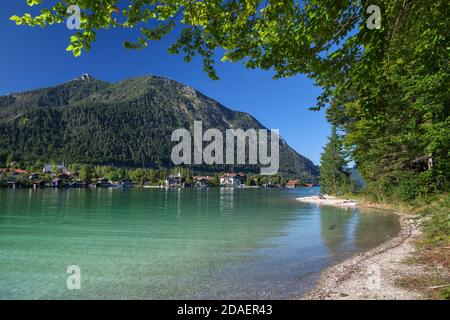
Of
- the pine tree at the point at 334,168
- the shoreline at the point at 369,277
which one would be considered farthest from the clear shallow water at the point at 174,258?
the pine tree at the point at 334,168

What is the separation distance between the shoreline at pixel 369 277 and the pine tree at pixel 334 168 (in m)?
64.2

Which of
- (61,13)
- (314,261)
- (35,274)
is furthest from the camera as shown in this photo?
(314,261)

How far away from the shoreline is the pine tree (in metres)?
64.2

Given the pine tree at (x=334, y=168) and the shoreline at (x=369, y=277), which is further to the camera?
the pine tree at (x=334, y=168)

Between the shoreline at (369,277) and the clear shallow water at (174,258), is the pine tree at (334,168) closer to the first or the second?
the clear shallow water at (174,258)

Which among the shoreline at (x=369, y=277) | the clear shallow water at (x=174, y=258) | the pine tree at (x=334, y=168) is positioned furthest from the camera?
the pine tree at (x=334, y=168)

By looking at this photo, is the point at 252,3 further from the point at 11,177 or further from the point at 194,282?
the point at 11,177

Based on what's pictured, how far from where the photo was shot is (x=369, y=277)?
13109 millimetres

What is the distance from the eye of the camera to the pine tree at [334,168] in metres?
82.0

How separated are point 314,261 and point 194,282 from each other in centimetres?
704

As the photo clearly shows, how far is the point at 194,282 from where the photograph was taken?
14.2 m

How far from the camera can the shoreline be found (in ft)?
35.0

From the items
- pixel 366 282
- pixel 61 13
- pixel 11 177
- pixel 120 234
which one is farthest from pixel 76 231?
pixel 11 177

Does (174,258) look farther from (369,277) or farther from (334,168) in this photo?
(334,168)
